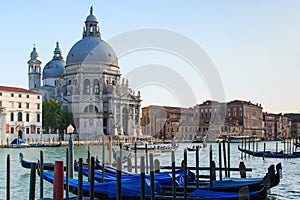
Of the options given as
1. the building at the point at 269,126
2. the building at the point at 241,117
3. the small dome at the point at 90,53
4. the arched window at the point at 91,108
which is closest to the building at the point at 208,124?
the building at the point at 241,117

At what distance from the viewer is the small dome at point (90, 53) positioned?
4131cm

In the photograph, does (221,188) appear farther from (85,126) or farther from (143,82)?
(85,126)

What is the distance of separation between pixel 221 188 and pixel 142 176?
205 centimetres

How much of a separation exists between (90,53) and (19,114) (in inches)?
423

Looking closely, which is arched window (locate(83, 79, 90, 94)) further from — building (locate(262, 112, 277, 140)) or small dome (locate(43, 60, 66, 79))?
building (locate(262, 112, 277, 140))

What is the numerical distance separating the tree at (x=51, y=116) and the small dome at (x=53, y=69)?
875cm

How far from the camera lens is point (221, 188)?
21.7 feet

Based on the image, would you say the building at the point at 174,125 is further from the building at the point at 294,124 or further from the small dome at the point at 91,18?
the building at the point at 294,124

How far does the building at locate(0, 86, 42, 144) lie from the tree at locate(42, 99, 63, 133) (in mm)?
1680

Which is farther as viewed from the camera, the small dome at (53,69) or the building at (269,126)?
the building at (269,126)

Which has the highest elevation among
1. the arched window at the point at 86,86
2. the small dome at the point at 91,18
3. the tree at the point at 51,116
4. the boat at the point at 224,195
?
the small dome at the point at 91,18

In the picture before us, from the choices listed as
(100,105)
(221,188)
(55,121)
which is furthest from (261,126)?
(221,188)

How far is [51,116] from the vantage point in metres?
35.4

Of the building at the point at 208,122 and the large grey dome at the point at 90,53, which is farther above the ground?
the large grey dome at the point at 90,53
